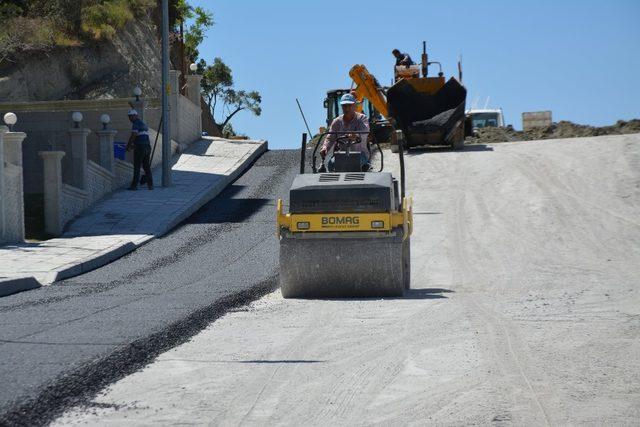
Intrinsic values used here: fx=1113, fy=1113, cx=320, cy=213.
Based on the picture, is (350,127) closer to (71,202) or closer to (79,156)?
(71,202)

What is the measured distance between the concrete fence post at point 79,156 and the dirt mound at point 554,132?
15391mm

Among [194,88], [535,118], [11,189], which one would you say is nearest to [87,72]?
[194,88]

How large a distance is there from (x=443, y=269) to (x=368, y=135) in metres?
3.96

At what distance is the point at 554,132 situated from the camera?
38750 millimetres

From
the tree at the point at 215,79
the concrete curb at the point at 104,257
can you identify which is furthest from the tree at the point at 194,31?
the concrete curb at the point at 104,257

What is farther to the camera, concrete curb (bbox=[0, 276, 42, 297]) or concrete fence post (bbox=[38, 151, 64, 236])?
concrete fence post (bbox=[38, 151, 64, 236])

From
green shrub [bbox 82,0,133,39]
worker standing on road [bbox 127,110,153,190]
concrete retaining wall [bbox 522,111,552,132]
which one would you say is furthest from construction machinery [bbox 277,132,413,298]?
concrete retaining wall [bbox 522,111,552,132]

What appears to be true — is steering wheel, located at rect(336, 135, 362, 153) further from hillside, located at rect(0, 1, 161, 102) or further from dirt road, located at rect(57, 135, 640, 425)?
hillside, located at rect(0, 1, 161, 102)

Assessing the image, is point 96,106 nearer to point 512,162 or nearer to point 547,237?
point 512,162

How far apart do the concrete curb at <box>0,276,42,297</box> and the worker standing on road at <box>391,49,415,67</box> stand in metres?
20.7

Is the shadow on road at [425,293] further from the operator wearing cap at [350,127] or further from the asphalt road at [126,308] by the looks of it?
the asphalt road at [126,308]

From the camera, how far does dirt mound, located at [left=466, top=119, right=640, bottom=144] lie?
3675 centimetres

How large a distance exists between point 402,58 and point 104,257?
1806 cm

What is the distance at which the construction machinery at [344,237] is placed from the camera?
13.0m
